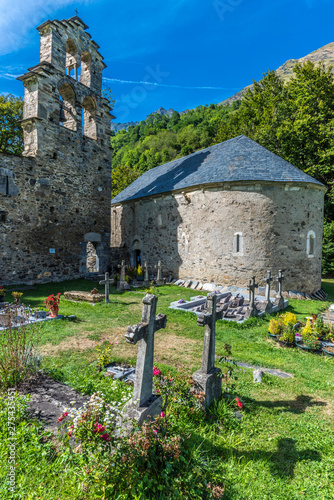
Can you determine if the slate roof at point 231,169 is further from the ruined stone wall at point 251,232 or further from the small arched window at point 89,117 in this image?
the small arched window at point 89,117

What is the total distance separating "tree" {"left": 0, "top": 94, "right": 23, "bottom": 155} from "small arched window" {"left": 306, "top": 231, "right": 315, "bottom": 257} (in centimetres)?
2165

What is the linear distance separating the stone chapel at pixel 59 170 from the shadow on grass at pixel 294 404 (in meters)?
12.3

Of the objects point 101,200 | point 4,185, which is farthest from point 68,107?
point 4,185

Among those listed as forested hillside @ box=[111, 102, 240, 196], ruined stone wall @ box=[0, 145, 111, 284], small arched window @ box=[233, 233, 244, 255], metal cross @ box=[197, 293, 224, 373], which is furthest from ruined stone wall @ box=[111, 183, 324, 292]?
forested hillside @ box=[111, 102, 240, 196]

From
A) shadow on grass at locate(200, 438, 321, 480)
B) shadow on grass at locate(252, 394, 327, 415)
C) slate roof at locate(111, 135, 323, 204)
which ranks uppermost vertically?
slate roof at locate(111, 135, 323, 204)

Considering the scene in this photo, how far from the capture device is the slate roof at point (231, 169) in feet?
42.1

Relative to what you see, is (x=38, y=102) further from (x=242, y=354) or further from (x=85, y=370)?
(x=242, y=354)

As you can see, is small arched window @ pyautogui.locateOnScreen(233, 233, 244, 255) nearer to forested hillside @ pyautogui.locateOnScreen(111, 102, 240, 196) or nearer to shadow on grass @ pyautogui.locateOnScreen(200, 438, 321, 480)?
shadow on grass @ pyautogui.locateOnScreen(200, 438, 321, 480)

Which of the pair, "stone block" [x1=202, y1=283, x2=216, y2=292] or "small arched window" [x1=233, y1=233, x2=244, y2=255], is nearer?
"small arched window" [x1=233, y1=233, x2=244, y2=255]

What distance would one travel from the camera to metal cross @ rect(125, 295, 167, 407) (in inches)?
112

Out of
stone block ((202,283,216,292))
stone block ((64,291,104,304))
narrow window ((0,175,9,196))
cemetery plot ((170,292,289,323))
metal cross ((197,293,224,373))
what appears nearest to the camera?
metal cross ((197,293,224,373))

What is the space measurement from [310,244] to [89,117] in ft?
49.4

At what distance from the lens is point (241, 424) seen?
11.6 ft

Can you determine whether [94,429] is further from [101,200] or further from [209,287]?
[101,200]
